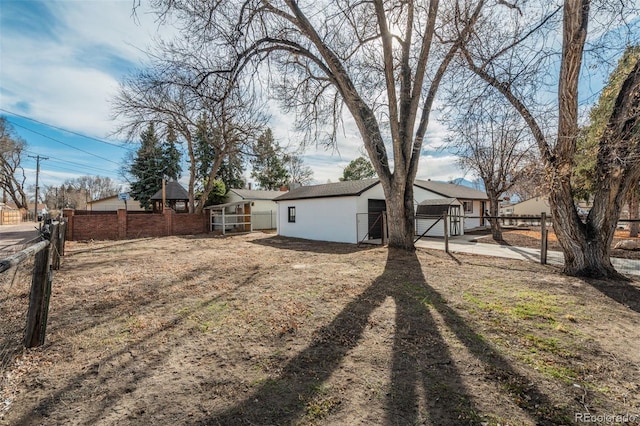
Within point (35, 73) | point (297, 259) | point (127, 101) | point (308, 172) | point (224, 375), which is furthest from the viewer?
point (308, 172)

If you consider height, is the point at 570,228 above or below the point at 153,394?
above

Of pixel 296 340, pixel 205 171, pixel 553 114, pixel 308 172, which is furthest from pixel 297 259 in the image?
pixel 308 172

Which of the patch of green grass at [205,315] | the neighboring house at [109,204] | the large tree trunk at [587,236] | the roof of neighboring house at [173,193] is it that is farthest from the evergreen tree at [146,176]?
the large tree trunk at [587,236]

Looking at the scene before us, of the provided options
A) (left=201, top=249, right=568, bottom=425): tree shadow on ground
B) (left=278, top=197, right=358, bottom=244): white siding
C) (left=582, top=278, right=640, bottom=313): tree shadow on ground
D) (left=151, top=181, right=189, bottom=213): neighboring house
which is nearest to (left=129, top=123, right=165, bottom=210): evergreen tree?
(left=151, top=181, right=189, bottom=213): neighboring house

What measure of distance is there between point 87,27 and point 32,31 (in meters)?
1.75

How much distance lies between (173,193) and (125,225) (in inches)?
360

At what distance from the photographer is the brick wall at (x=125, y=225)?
1524 centimetres

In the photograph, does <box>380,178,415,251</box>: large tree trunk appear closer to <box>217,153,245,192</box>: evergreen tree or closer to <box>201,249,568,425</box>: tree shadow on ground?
<box>201,249,568,425</box>: tree shadow on ground

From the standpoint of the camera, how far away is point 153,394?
91.8 inches

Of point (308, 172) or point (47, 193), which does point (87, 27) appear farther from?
point (47, 193)

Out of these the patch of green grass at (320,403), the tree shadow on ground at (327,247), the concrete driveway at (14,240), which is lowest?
the patch of green grass at (320,403)

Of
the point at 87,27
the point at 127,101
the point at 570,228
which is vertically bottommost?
the point at 570,228

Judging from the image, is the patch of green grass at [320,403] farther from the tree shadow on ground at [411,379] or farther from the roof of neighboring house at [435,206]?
the roof of neighboring house at [435,206]

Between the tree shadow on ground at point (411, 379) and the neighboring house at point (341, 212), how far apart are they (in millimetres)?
8802
